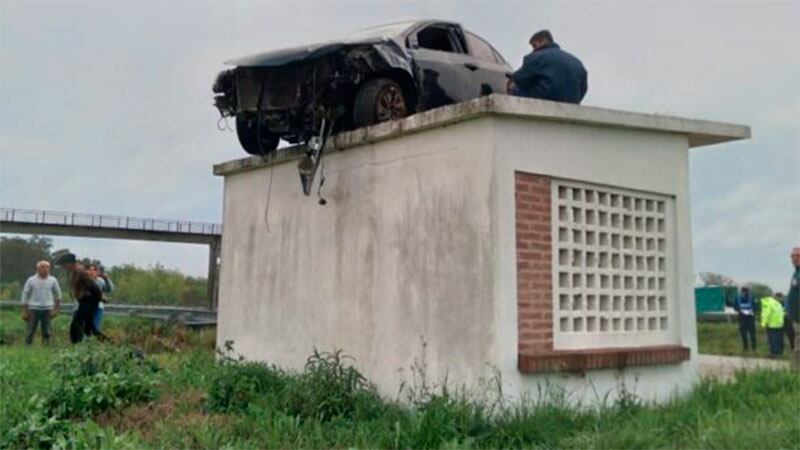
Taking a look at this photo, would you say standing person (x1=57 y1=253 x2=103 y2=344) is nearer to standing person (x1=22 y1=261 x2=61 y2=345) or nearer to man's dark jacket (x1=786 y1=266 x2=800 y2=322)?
standing person (x1=22 y1=261 x2=61 y2=345)

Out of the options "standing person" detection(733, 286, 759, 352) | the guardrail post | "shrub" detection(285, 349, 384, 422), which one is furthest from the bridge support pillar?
"standing person" detection(733, 286, 759, 352)

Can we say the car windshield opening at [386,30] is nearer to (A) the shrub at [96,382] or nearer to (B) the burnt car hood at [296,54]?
(B) the burnt car hood at [296,54]

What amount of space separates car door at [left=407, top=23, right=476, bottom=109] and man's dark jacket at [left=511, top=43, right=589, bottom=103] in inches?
44.0

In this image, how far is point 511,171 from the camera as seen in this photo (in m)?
5.81

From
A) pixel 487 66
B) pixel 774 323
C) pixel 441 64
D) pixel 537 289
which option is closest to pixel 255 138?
pixel 441 64

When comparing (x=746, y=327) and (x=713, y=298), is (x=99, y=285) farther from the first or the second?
(x=713, y=298)

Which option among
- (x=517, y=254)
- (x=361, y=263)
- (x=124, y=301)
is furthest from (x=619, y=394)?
(x=124, y=301)

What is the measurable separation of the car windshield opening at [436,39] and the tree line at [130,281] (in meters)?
11.2

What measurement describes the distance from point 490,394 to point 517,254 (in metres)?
1.11

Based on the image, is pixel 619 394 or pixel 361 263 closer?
pixel 619 394

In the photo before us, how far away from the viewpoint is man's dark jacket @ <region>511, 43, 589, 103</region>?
22.1 feet

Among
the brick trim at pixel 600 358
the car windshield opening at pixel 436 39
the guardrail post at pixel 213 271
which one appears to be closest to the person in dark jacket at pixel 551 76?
the car windshield opening at pixel 436 39

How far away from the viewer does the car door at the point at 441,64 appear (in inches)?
307

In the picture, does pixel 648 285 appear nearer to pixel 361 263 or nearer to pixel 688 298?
pixel 688 298
